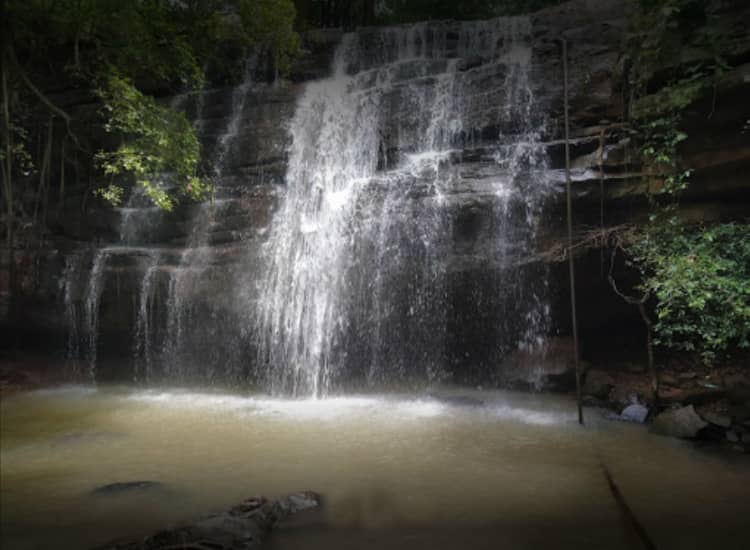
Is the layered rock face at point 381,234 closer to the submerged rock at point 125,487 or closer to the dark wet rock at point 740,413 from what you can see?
the dark wet rock at point 740,413

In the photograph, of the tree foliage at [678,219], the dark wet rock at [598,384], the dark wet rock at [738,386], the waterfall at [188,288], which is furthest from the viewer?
the waterfall at [188,288]

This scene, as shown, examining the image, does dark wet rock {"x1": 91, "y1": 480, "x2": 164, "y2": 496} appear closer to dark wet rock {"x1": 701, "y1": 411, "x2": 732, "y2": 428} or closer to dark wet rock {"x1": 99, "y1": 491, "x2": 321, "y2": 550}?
dark wet rock {"x1": 99, "y1": 491, "x2": 321, "y2": 550}

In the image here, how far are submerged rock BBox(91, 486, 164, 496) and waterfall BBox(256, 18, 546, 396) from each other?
16.0 ft

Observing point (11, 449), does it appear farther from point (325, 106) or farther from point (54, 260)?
point (325, 106)

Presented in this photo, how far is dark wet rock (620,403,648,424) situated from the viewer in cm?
734

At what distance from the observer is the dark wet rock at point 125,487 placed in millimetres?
4896

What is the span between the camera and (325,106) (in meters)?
13.1

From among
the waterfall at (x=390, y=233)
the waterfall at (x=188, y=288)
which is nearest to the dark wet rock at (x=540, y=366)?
the waterfall at (x=390, y=233)

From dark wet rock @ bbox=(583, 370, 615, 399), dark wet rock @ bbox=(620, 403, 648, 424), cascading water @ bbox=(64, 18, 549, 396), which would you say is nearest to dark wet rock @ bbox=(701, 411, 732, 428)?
→ dark wet rock @ bbox=(620, 403, 648, 424)

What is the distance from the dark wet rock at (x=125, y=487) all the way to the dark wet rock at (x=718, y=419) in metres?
6.66

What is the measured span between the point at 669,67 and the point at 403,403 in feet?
23.0

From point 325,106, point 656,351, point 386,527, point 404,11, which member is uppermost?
point 404,11

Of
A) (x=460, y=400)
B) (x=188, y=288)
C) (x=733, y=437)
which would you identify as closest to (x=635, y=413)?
(x=733, y=437)

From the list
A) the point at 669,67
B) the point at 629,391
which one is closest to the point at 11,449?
the point at 629,391
